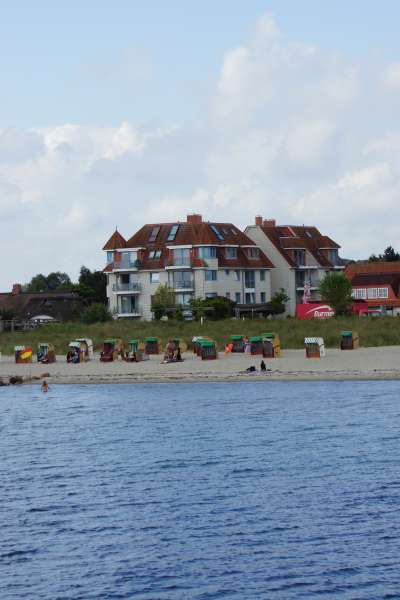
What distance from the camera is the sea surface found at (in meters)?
24.3

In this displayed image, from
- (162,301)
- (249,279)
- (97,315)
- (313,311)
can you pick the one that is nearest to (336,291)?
(313,311)

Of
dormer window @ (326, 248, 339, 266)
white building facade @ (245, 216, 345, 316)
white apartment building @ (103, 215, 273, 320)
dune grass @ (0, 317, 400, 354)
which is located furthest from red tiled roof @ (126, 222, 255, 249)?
dune grass @ (0, 317, 400, 354)

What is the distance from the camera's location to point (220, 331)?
271 ft

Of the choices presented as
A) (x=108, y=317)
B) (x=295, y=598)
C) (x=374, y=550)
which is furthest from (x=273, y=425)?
(x=108, y=317)

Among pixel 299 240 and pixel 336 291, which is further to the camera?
pixel 299 240

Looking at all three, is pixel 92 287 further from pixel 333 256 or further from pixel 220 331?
pixel 220 331

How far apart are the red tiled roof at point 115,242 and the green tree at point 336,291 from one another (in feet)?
70.7

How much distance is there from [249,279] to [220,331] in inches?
1270

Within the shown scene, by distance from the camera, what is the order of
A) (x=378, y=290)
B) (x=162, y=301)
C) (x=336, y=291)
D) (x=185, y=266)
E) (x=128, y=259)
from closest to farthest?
1. (x=162, y=301)
2. (x=336, y=291)
3. (x=185, y=266)
4. (x=128, y=259)
5. (x=378, y=290)

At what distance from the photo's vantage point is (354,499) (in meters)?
30.7

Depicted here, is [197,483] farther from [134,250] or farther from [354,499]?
[134,250]

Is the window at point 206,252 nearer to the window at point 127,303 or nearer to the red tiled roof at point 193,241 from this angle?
the red tiled roof at point 193,241

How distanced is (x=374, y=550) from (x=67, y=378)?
4080 cm

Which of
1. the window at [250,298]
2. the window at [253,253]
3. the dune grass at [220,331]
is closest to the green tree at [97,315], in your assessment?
the dune grass at [220,331]
